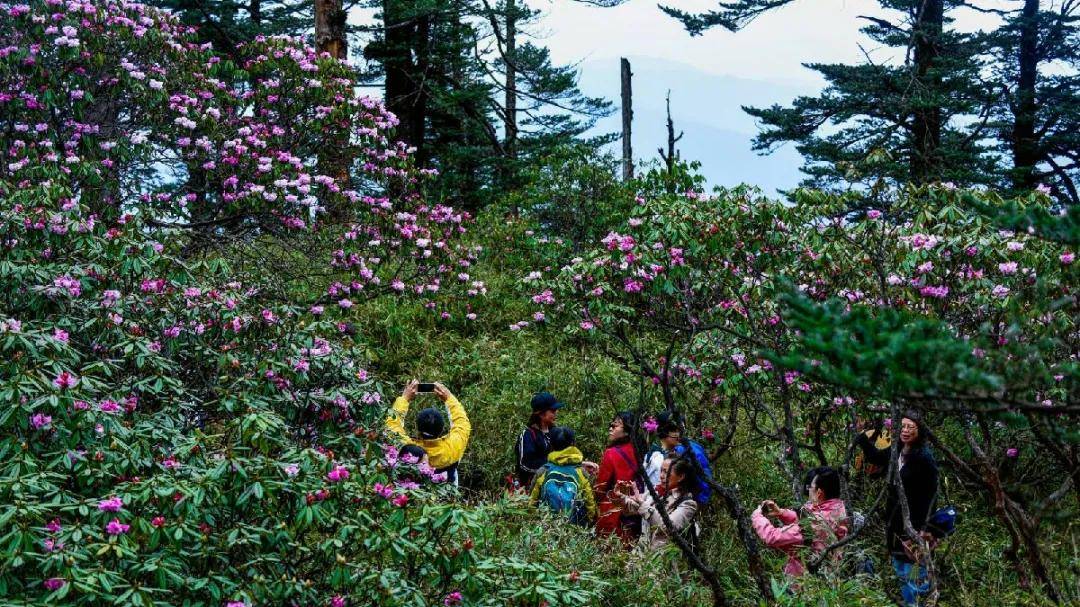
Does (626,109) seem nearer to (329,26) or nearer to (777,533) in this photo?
(329,26)

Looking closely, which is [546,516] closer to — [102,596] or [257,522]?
[257,522]

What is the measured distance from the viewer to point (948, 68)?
54.6 feet

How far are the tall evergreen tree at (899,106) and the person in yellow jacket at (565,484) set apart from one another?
34.6 ft

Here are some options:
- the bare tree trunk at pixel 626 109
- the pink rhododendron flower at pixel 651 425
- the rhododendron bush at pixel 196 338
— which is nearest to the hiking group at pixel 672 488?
the pink rhododendron flower at pixel 651 425

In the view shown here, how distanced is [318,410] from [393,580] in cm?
171

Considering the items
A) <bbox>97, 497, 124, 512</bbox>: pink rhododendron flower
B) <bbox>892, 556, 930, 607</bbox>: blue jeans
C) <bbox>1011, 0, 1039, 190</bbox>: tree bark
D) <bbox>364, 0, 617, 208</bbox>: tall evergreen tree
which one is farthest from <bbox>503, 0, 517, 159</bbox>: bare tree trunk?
<bbox>97, 497, 124, 512</bbox>: pink rhododendron flower

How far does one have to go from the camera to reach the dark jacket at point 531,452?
704cm

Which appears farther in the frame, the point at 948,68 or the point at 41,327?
the point at 948,68

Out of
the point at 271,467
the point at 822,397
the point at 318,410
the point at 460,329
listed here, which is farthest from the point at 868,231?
the point at 460,329

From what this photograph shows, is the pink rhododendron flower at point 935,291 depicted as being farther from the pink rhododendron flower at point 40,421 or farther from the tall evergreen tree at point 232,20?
the tall evergreen tree at point 232,20

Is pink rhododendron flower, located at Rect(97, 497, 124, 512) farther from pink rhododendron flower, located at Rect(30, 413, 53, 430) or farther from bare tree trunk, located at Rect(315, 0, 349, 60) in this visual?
bare tree trunk, located at Rect(315, 0, 349, 60)

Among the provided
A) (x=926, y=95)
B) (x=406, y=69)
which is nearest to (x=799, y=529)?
(x=926, y=95)

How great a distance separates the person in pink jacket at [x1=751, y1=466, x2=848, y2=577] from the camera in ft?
18.0

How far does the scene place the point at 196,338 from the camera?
5809 mm
